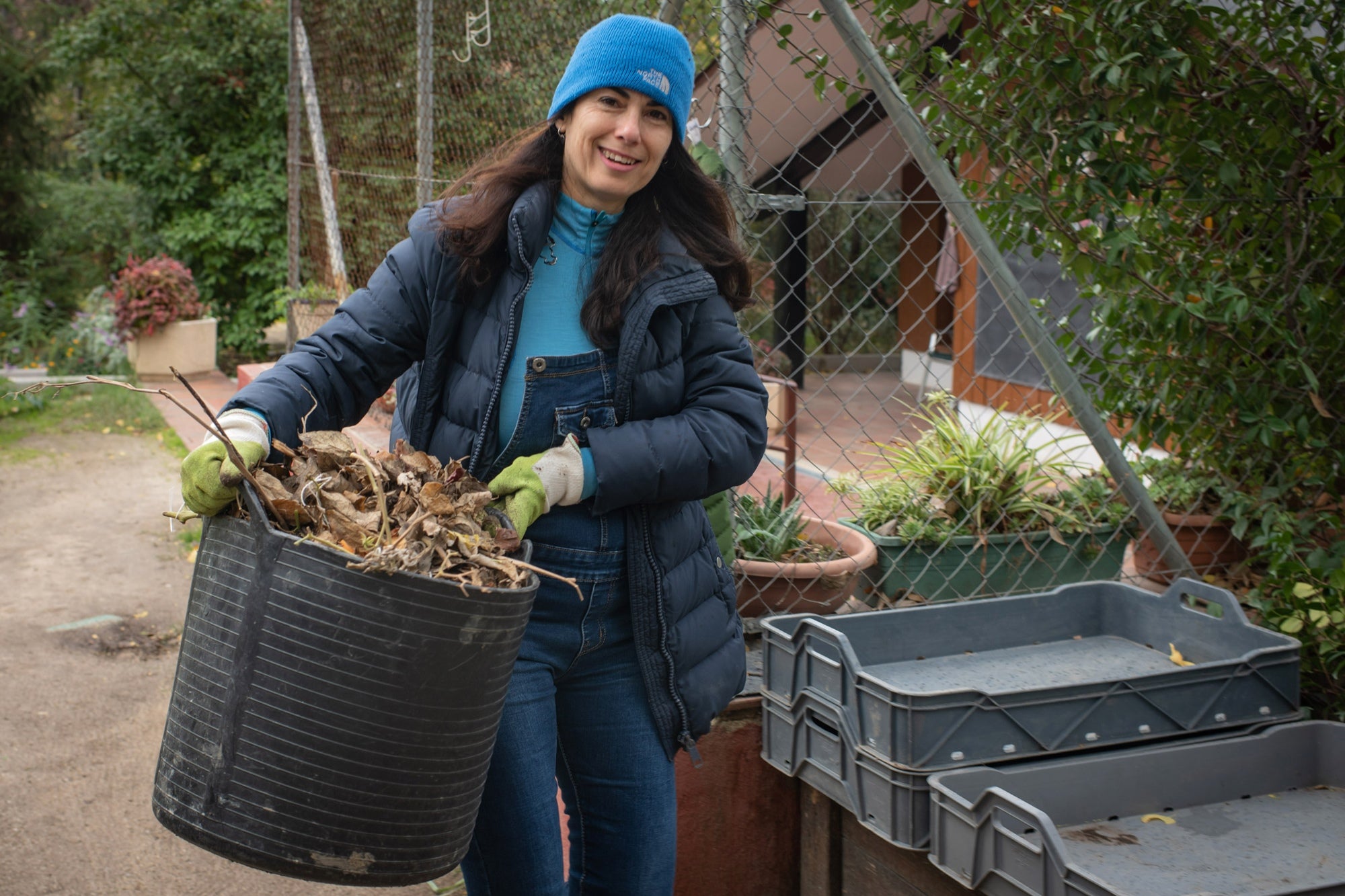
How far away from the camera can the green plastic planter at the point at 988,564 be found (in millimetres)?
3188

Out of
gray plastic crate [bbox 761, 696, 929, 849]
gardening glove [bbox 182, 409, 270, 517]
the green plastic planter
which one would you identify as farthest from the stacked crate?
gardening glove [bbox 182, 409, 270, 517]

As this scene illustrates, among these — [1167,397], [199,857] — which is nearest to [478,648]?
[199,857]

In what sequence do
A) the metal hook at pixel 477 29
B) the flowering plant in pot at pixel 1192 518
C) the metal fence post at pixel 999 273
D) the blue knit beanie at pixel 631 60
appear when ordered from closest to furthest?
the blue knit beanie at pixel 631 60
the metal fence post at pixel 999 273
the flowering plant in pot at pixel 1192 518
the metal hook at pixel 477 29

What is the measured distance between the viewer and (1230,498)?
328 centimetres

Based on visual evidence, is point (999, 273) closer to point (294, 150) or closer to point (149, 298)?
point (294, 150)

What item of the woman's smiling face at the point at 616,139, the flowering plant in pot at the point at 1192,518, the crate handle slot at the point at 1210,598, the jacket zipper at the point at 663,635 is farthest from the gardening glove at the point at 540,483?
the flowering plant in pot at the point at 1192,518

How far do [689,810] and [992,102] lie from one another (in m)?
1.92

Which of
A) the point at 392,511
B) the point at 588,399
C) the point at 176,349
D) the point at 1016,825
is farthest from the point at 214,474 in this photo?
the point at 176,349

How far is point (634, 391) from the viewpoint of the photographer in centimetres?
180

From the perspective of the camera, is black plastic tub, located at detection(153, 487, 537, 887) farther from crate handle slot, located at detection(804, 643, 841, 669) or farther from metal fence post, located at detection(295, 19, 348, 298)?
metal fence post, located at detection(295, 19, 348, 298)

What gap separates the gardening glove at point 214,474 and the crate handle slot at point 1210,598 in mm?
2038

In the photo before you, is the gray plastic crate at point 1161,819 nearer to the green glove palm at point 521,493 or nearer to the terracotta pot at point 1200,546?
the green glove palm at point 521,493

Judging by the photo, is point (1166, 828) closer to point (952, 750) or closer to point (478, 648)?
point (952, 750)

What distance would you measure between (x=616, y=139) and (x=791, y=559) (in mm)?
1504
